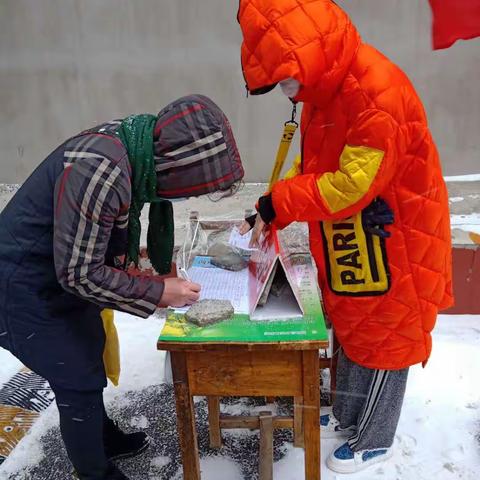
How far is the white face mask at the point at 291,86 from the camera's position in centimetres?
152

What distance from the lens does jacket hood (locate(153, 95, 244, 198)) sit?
1.36 m

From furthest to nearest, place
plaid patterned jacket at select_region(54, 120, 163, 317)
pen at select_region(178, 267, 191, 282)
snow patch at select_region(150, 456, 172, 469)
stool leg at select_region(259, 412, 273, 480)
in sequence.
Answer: snow patch at select_region(150, 456, 172, 469), stool leg at select_region(259, 412, 273, 480), pen at select_region(178, 267, 191, 282), plaid patterned jacket at select_region(54, 120, 163, 317)

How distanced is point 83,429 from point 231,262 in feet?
2.36

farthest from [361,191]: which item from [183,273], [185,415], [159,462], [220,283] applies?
[159,462]

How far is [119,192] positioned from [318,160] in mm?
692

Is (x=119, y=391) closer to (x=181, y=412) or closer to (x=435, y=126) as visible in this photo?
(x=181, y=412)

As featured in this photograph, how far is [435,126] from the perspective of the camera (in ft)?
12.5

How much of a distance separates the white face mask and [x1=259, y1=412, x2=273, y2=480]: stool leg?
1110 mm

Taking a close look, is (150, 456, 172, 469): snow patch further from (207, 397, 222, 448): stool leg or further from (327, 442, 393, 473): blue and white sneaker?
(327, 442, 393, 473): blue and white sneaker

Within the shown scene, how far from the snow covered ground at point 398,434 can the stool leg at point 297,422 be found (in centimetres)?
4

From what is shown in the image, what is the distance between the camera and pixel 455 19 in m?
2.81

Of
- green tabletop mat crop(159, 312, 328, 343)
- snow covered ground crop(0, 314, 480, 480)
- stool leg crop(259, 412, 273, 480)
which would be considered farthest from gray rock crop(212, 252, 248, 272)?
snow covered ground crop(0, 314, 480, 480)

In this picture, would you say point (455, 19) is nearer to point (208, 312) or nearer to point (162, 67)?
point (162, 67)

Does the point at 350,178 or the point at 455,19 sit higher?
the point at 455,19
